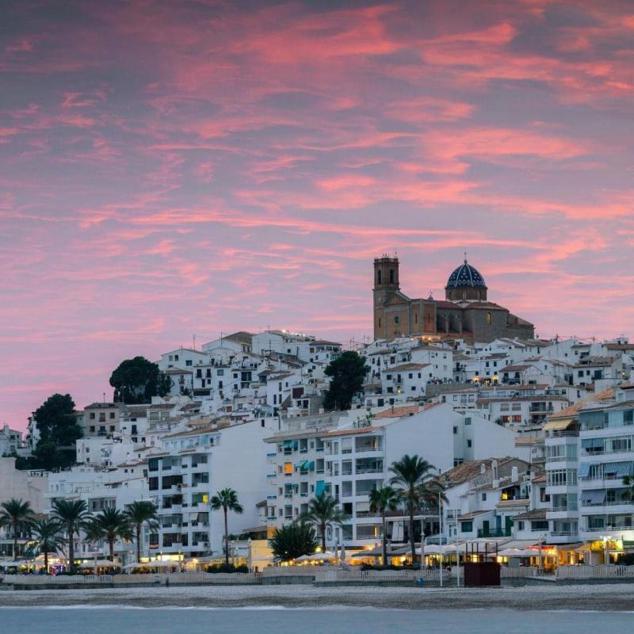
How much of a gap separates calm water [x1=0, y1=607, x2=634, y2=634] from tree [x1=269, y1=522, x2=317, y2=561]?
28.3 metres

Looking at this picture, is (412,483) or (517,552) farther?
(412,483)

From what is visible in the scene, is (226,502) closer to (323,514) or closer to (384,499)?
(323,514)

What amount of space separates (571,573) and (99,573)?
5723 centimetres

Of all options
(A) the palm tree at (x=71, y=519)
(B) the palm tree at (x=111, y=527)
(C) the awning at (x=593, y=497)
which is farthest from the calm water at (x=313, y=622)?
(A) the palm tree at (x=71, y=519)

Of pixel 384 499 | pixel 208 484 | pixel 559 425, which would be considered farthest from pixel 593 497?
pixel 208 484

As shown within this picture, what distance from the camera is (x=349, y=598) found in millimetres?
112375

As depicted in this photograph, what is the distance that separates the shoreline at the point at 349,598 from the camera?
9925 cm

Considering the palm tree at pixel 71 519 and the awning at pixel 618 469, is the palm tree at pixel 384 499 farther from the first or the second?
the palm tree at pixel 71 519

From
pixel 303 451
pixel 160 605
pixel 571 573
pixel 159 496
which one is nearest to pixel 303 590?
pixel 160 605

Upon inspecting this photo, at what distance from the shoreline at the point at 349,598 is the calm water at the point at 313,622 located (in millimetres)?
2958

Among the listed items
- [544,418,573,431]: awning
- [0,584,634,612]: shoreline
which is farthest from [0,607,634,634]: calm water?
[544,418,573,431]: awning

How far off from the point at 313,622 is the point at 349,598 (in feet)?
61.1

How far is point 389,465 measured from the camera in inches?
5901

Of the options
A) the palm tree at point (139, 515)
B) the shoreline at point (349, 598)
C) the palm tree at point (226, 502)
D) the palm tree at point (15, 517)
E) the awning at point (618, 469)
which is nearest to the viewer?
the shoreline at point (349, 598)
